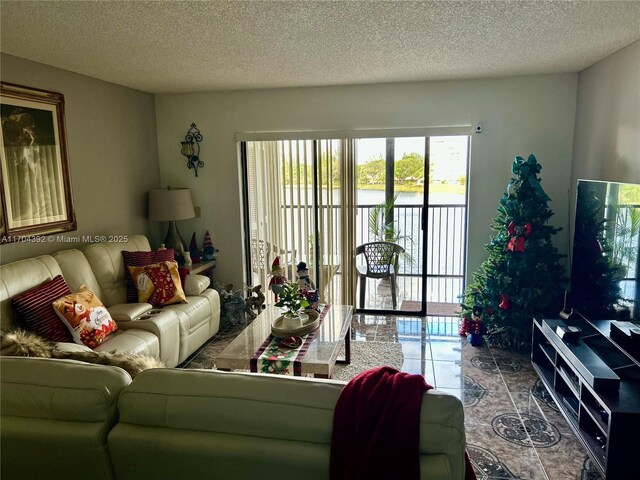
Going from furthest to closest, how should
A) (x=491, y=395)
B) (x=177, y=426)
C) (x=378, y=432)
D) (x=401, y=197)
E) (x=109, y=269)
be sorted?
(x=401, y=197) → (x=109, y=269) → (x=491, y=395) → (x=177, y=426) → (x=378, y=432)

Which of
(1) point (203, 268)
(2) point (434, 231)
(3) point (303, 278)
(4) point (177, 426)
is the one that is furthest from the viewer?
(2) point (434, 231)

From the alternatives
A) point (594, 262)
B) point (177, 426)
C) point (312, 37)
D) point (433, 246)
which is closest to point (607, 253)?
point (594, 262)

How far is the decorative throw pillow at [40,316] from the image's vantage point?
2.92 metres

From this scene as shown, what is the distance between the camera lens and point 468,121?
4.43 m

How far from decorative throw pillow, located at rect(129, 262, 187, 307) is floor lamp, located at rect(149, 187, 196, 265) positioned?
0.79 meters

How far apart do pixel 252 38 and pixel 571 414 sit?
9.71 ft

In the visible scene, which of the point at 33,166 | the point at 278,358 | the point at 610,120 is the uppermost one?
the point at 610,120

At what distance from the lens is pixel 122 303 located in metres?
3.86

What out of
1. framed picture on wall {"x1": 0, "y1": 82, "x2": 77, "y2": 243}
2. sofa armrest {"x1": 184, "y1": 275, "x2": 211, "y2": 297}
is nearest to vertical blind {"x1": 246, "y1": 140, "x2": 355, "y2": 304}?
sofa armrest {"x1": 184, "y1": 275, "x2": 211, "y2": 297}

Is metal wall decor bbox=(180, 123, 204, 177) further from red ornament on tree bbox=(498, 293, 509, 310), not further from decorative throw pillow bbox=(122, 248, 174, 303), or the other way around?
red ornament on tree bbox=(498, 293, 509, 310)

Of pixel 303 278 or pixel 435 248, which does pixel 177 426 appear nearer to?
pixel 303 278

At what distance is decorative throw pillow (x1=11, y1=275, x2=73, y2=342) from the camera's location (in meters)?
2.92

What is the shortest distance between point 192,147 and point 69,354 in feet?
11.5

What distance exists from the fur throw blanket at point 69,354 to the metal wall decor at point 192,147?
329cm
